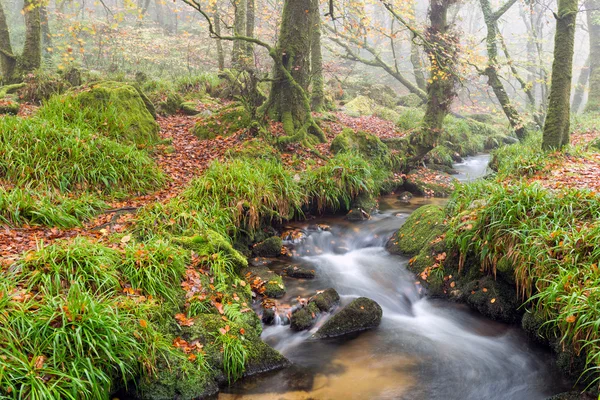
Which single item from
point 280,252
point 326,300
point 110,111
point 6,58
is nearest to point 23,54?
point 6,58

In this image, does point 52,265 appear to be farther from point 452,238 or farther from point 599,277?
point 599,277

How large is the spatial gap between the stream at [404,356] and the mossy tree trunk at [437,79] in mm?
5767

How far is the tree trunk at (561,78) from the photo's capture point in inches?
314

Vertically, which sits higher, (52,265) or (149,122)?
(149,122)

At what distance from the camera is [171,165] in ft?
26.6

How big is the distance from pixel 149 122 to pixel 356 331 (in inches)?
268

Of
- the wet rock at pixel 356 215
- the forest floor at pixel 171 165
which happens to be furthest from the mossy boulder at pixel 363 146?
the wet rock at pixel 356 215

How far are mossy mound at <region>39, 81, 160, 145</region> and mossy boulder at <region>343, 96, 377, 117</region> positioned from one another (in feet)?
29.4

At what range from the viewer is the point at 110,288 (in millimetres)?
4039

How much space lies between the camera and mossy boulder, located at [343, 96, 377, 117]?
16.2 m

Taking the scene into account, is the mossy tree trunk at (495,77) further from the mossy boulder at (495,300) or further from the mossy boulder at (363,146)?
the mossy boulder at (495,300)

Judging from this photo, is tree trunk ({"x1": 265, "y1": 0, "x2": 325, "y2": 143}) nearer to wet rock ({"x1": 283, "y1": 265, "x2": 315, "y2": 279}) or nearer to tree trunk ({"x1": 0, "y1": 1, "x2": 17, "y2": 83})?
wet rock ({"x1": 283, "y1": 265, "x2": 315, "y2": 279})

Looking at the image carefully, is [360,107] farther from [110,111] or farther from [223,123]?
[110,111]

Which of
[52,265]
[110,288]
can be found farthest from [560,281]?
[52,265]
